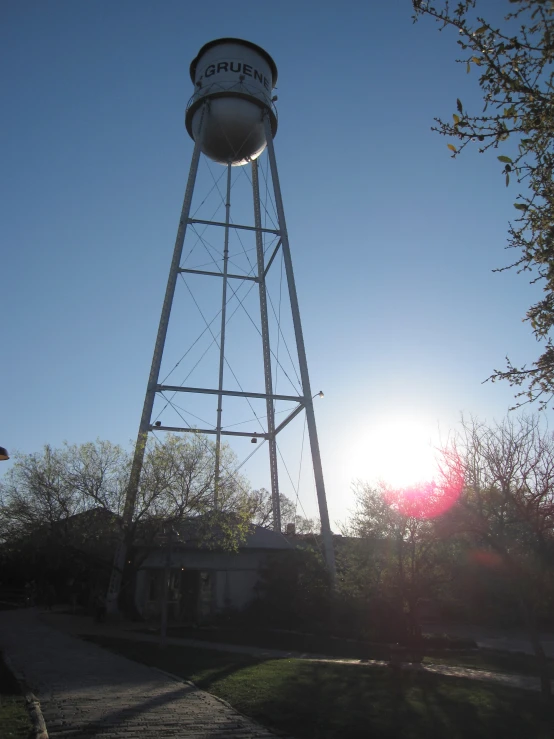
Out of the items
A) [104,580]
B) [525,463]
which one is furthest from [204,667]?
[104,580]

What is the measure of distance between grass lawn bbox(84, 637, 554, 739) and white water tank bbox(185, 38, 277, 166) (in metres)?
17.5

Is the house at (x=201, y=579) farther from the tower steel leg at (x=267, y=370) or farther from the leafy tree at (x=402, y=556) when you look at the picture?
the leafy tree at (x=402, y=556)

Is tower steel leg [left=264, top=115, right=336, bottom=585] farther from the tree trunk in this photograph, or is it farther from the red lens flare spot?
the tree trunk

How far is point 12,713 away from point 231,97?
20.2m

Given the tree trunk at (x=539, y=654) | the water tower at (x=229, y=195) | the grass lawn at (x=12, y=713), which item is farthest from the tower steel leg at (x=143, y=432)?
the tree trunk at (x=539, y=654)

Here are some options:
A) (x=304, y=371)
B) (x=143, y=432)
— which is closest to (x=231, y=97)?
(x=304, y=371)

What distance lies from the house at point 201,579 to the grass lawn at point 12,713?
12.8m

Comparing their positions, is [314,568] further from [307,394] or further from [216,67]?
[216,67]

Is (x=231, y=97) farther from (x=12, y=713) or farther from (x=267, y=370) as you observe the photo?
(x=12, y=713)

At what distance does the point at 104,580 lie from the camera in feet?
96.9

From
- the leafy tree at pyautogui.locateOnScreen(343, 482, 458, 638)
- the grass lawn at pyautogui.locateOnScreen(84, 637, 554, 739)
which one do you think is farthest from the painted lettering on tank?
the grass lawn at pyautogui.locateOnScreen(84, 637, 554, 739)

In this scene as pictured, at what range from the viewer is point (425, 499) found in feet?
42.1

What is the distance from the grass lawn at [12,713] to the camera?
20.7ft

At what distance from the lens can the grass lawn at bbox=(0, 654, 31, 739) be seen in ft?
20.7
